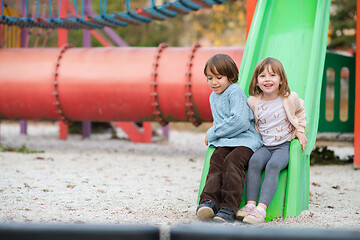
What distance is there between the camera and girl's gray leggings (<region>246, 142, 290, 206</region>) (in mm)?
3139

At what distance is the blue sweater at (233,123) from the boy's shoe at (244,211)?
453 mm

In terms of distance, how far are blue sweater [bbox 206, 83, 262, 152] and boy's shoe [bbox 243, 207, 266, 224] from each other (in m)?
0.51

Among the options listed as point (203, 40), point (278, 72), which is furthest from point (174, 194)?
point (203, 40)

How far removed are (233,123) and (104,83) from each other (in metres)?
3.38

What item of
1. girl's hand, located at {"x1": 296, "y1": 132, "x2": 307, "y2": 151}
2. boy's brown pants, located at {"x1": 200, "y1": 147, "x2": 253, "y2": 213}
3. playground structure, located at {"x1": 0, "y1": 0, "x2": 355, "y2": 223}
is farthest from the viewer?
playground structure, located at {"x1": 0, "y1": 0, "x2": 355, "y2": 223}

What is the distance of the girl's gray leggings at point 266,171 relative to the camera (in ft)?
10.3

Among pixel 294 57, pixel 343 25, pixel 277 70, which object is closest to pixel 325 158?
pixel 294 57

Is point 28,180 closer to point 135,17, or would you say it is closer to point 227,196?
point 227,196

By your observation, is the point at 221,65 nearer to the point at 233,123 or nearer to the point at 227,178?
the point at 233,123

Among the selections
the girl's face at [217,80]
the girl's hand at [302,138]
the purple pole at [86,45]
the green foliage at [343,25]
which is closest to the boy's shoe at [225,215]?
the girl's hand at [302,138]

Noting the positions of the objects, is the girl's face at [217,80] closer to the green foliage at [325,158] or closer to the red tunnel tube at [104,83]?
the red tunnel tube at [104,83]

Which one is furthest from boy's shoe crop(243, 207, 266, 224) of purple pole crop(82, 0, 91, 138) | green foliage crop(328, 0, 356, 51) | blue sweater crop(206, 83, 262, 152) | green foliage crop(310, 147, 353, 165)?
green foliage crop(328, 0, 356, 51)

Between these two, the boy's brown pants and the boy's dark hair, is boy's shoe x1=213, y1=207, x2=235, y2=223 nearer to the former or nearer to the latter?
the boy's brown pants

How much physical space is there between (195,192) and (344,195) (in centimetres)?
134
